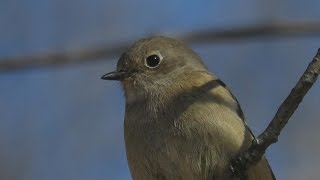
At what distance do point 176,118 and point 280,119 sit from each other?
1.34 meters

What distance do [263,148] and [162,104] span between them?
4.65 ft

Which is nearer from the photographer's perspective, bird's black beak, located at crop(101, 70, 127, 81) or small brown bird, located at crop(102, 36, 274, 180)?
small brown bird, located at crop(102, 36, 274, 180)

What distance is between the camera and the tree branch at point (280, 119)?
4.98 m

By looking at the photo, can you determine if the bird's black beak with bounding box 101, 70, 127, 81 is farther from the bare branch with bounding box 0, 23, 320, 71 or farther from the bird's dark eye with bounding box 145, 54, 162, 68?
the bare branch with bounding box 0, 23, 320, 71

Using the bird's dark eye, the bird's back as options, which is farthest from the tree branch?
the bird's dark eye

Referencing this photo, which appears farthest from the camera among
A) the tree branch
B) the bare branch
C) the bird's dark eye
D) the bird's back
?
the bird's dark eye

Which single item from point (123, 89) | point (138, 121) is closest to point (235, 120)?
point (138, 121)

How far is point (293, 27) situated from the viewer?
610cm

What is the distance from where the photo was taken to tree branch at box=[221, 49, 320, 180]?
4.98 m

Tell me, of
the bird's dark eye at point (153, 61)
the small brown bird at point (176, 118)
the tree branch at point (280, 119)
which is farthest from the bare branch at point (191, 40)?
the tree branch at point (280, 119)

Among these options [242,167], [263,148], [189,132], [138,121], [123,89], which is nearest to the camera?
[263,148]

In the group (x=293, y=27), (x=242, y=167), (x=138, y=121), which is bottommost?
(x=242, y=167)

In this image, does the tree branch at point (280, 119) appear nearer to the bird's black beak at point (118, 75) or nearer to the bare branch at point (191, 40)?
the bare branch at point (191, 40)

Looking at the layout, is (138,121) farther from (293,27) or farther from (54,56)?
(293,27)
